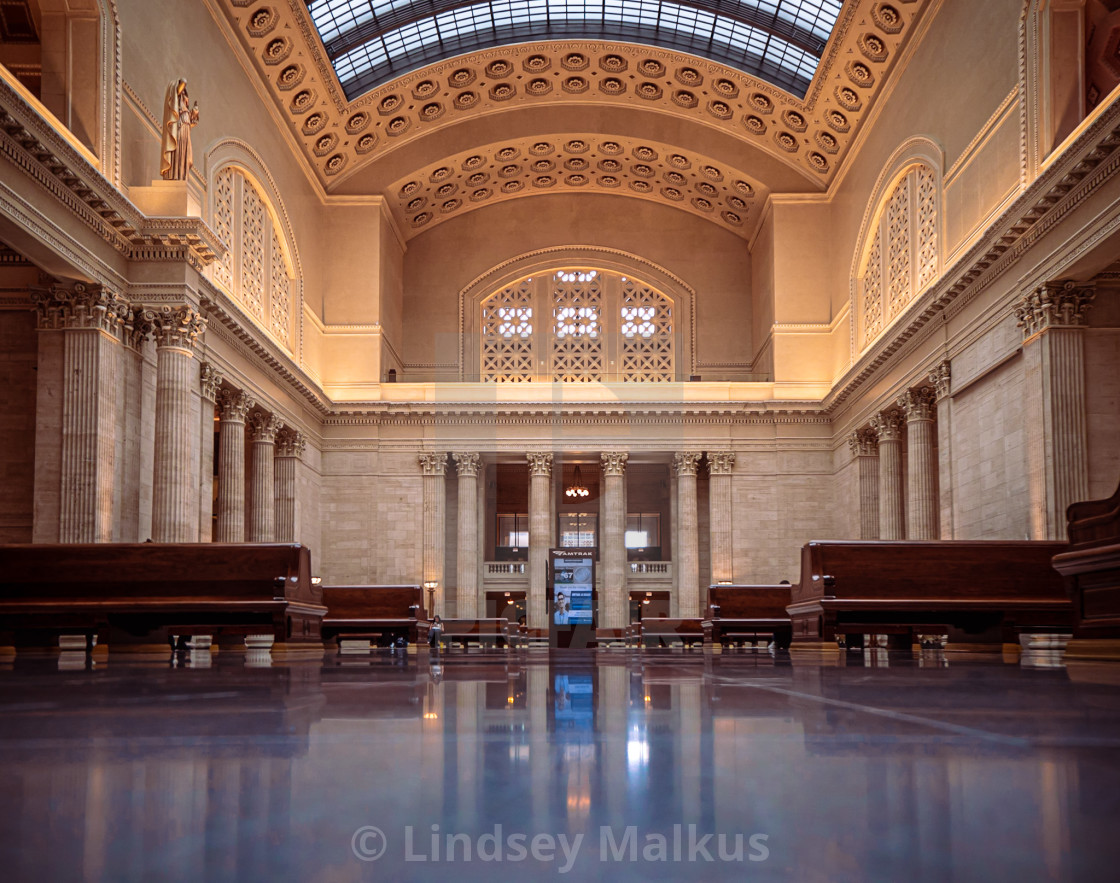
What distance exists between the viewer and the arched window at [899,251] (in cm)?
2350

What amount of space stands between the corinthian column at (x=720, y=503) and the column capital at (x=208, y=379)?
50.5ft

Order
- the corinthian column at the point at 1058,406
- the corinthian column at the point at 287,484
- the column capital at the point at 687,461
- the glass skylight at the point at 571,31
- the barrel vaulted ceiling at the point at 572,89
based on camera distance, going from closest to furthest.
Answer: the corinthian column at the point at 1058,406 < the barrel vaulted ceiling at the point at 572,89 < the glass skylight at the point at 571,31 < the corinthian column at the point at 287,484 < the column capital at the point at 687,461

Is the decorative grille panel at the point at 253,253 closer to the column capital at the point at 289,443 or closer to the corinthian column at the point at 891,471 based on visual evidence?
the column capital at the point at 289,443

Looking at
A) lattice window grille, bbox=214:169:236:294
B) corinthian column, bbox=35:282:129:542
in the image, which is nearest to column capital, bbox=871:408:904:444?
lattice window grille, bbox=214:169:236:294

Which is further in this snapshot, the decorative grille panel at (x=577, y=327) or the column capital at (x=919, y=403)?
the decorative grille panel at (x=577, y=327)

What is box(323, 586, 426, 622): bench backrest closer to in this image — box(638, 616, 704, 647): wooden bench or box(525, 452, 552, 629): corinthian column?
box(638, 616, 704, 647): wooden bench

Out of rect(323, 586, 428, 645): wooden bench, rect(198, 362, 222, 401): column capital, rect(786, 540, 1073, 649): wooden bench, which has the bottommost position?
rect(323, 586, 428, 645): wooden bench

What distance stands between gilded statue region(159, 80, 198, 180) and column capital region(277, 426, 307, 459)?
9651 mm

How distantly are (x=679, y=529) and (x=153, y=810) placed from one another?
3125 cm

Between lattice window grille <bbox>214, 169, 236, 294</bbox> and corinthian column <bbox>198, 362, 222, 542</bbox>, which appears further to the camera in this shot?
→ lattice window grille <bbox>214, 169, 236, 294</bbox>

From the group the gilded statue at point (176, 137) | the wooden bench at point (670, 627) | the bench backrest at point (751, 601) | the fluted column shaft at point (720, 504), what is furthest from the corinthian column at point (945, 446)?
the gilded statue at point (176, 137)

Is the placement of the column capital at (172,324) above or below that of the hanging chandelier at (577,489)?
above

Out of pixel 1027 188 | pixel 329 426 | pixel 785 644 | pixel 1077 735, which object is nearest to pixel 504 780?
pixel 1077 735

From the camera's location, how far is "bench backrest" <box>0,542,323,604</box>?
10727 mm
